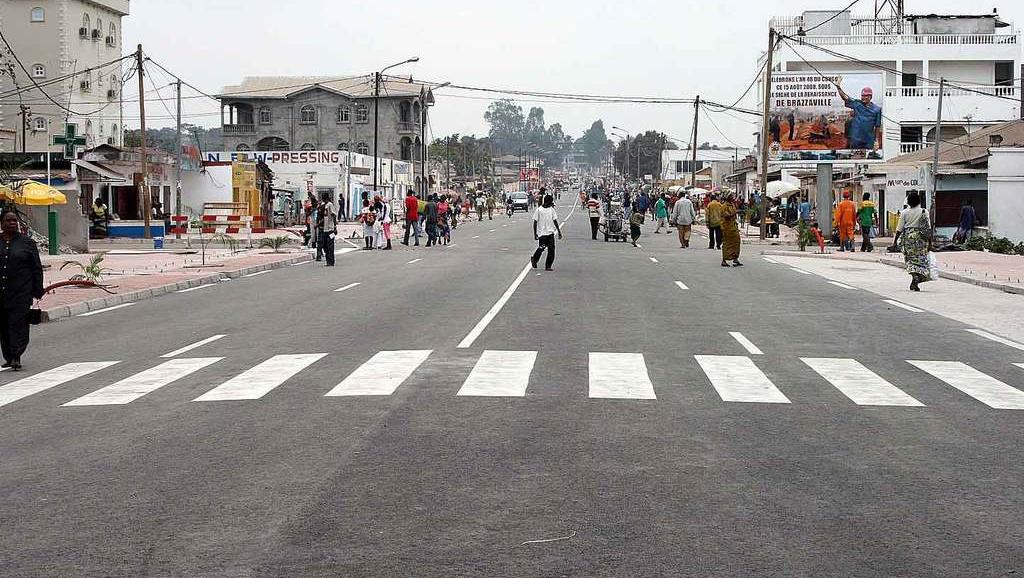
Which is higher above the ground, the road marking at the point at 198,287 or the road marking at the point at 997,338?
the road marking at the point at 198,287

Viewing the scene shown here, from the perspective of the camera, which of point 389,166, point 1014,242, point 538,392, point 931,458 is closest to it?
point 931,458

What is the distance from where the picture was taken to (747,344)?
543 inches

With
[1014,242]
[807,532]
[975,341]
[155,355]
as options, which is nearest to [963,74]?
[1014,242]

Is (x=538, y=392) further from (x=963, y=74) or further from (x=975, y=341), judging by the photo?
(x=963, y=74)

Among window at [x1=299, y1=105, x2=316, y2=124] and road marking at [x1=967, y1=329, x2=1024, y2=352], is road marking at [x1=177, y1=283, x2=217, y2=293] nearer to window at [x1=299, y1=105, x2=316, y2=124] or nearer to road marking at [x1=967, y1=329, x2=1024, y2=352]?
road marking at [x1=967, y1=329, x2=1024, y2=352]

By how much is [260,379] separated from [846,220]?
27.4 meters

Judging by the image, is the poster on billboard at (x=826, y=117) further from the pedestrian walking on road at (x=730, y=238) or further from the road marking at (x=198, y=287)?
the road marking at (x=198, y=287)

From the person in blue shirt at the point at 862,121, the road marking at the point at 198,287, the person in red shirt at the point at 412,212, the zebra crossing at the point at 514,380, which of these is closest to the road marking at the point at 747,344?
the zebra crossing at the point at 514,380

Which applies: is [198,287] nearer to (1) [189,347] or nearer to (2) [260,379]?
(1) [189,347]

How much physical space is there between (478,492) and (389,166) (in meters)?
87.0

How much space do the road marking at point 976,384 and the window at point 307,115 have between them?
3837 inches

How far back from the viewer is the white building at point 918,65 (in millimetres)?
73062

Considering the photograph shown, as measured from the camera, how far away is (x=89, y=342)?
592 inches

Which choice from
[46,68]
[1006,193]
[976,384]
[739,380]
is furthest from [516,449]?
[46,68]
